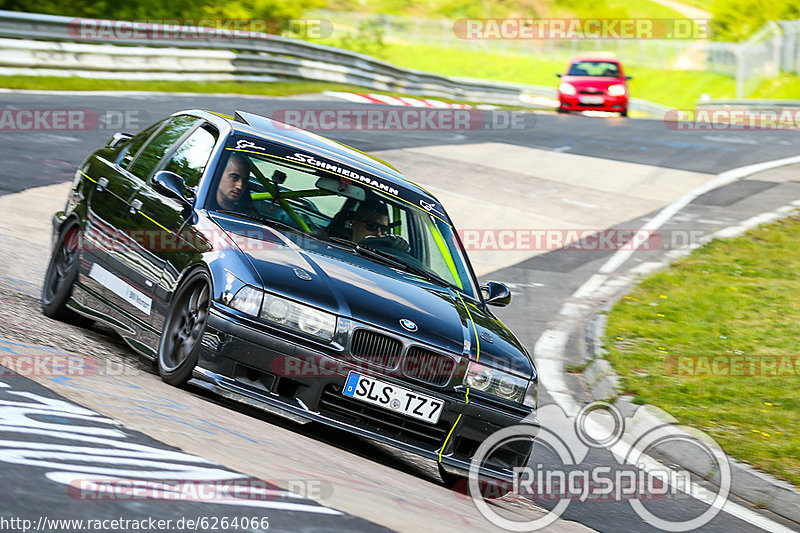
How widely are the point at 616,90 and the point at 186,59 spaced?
1260cm

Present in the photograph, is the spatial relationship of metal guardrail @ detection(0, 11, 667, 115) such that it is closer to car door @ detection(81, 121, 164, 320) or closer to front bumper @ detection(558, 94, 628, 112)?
front bumper @ detection(558, 94, 628, 112)

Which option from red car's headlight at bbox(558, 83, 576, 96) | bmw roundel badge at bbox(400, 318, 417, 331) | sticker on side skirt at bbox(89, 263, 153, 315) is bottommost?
red car's headlight at bbox(558, 83, 576, 96)

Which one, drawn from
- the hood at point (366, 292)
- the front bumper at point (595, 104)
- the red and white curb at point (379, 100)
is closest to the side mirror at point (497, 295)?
the hood at point (366, 292)

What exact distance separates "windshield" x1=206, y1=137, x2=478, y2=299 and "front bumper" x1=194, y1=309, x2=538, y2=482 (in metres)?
1.12

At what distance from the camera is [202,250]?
20.1 feet

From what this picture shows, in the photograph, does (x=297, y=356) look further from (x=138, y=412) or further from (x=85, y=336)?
(x=85, y=336)

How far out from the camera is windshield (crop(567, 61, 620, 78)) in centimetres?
3259

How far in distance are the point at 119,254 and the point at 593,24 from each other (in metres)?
82.9

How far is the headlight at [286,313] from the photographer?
5668 mm

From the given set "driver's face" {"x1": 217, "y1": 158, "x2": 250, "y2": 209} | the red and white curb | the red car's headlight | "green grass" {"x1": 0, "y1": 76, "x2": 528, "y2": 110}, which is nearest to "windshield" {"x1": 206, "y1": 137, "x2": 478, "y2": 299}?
"driver's face" {"x1": 217, "y1": 158, "x2": 250, "y2": 209}

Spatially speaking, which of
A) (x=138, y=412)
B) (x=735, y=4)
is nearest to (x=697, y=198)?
(x=138, y=412)

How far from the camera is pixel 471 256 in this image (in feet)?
43.0

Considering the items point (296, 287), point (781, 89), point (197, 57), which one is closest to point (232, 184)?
point (296, 287)

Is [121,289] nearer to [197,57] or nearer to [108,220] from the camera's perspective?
[108,220]
